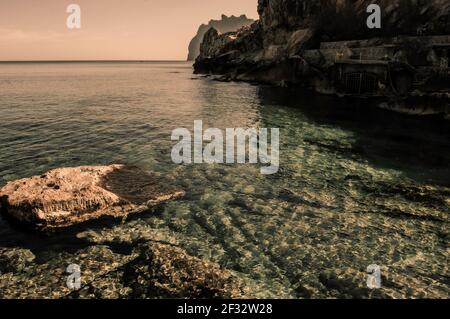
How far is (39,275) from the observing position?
8.52m

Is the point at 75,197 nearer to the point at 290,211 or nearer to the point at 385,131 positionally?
the point at 290,211

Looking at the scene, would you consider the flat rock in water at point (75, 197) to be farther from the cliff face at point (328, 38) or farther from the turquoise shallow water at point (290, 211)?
the cliff face at point (328, 38)

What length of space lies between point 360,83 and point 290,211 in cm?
3479

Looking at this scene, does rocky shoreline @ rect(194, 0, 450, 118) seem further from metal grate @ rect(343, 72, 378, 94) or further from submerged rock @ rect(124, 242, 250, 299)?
submerged rock @ rect(124, 242, 250, 299)

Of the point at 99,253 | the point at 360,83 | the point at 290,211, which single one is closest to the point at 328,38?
the point at 360,83

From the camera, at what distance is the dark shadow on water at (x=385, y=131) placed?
694 inches

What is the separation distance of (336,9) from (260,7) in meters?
26.0

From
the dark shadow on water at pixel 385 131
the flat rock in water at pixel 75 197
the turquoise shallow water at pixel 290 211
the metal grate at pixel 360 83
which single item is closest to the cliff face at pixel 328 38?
the metal grate at pixel 360 83

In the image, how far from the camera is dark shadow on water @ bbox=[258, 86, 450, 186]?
17622 millimetres

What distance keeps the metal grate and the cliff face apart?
2657 mm

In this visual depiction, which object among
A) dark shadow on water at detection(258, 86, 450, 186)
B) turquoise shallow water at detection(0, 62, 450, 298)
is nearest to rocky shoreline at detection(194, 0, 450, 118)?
dark shadow on water at detection(258, 86, 450, 186)

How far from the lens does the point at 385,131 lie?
25.5 metres

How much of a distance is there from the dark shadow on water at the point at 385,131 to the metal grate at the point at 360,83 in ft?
6.57
